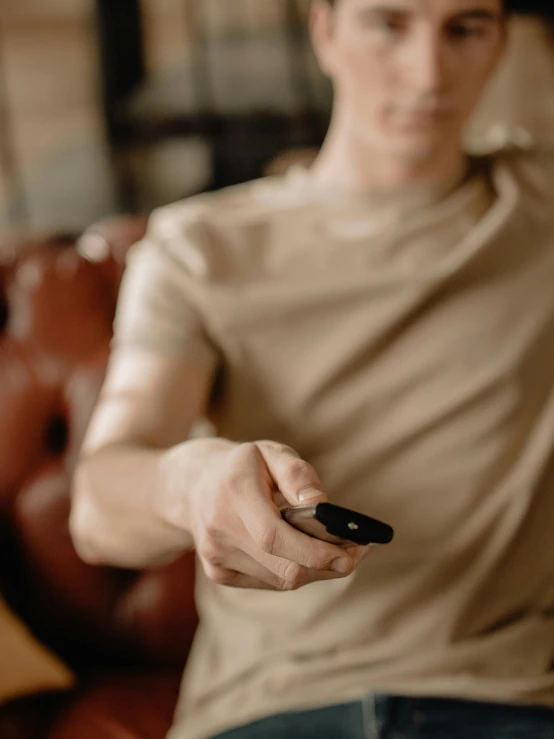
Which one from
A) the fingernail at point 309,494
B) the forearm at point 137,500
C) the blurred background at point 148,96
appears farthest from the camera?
the blurred background at point 148,96

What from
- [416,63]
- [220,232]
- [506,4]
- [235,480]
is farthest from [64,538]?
[506,4]

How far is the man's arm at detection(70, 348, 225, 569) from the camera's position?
0.56 metres

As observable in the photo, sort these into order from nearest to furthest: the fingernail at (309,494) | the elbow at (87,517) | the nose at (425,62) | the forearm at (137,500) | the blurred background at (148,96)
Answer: the fingernail at (309,494) < the forearm at (137,500) < the elbow at (87,517) < the nose at (425,62) < the blurred background at (148,96)

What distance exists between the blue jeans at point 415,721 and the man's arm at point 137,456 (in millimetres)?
180

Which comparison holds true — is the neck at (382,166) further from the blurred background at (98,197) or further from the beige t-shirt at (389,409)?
the blurred background at (98,197)

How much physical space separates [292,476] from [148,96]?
1178 mm

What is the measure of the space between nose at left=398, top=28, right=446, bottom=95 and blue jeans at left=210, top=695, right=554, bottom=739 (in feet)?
1.82

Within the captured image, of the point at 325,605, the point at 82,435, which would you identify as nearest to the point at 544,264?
the point at 325,605

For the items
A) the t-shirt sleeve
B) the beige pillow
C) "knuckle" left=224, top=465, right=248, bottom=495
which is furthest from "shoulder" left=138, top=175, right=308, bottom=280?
the beige pillow

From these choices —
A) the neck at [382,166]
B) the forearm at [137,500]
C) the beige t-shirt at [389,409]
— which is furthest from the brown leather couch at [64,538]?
the neck at [382,166]

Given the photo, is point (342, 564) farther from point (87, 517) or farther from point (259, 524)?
point (87, 517)

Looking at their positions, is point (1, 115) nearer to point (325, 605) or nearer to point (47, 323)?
point (47, 323)

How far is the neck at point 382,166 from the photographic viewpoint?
0.77 metres

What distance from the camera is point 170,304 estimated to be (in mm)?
701
